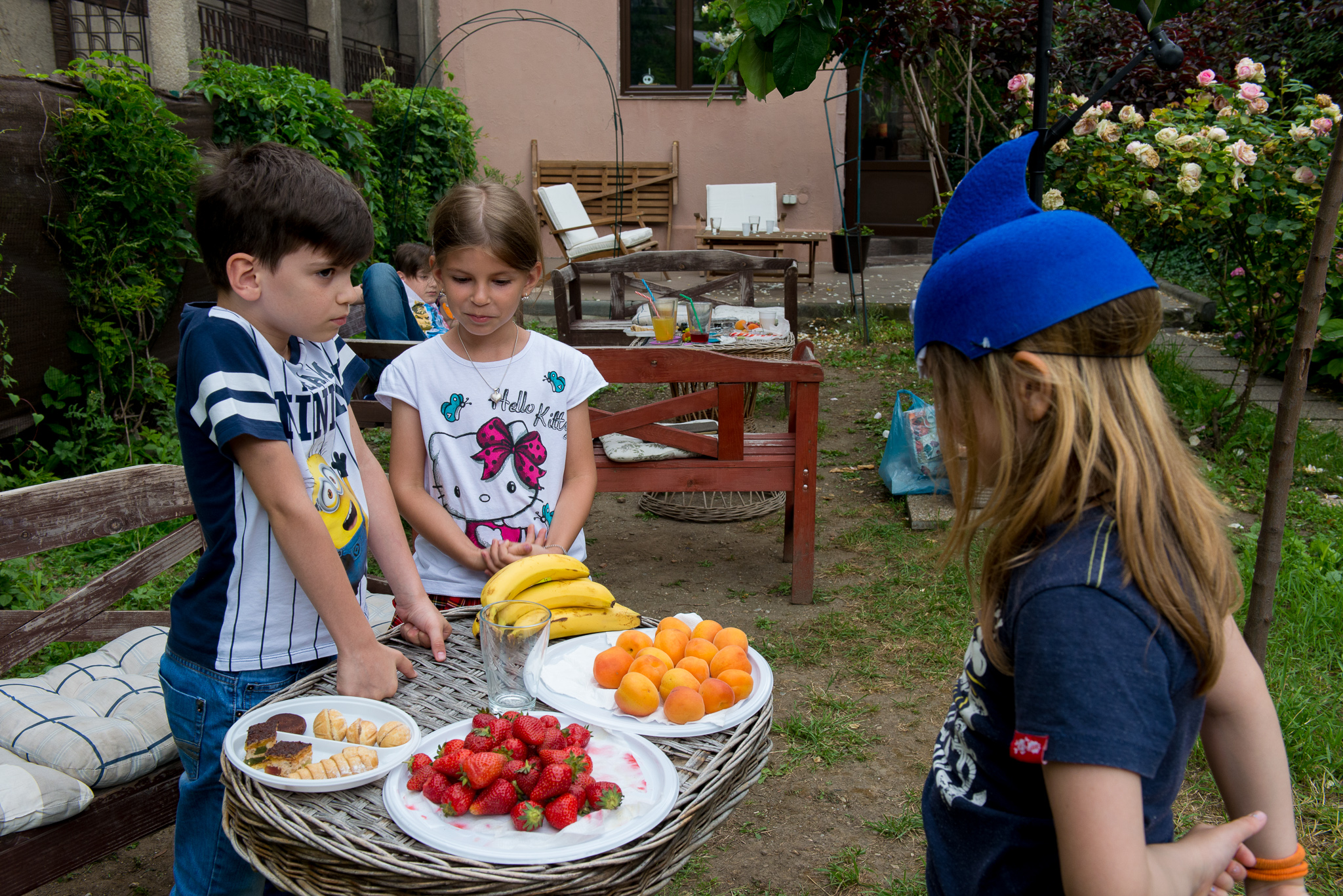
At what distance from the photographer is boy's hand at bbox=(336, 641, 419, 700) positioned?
5.04 feet

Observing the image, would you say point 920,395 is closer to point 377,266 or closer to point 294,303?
point 377,266

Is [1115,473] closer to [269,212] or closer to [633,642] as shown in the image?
[633,642]

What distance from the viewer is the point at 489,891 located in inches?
43.6

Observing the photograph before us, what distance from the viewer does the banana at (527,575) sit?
171 cm

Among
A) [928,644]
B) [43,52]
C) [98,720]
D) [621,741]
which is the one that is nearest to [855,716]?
[928,644]

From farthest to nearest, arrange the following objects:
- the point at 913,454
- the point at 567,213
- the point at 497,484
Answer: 1. the point at 567,213
2. the point at 913,454
3. the point at 497,484

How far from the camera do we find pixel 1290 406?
1.95 m

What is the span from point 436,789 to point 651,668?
0.40 meters

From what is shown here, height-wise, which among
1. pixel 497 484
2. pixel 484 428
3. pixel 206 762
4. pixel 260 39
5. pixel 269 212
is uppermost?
pixel 260 39

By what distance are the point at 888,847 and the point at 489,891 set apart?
1.72 metres

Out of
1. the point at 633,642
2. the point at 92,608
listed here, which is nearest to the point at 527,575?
the point at 633,642

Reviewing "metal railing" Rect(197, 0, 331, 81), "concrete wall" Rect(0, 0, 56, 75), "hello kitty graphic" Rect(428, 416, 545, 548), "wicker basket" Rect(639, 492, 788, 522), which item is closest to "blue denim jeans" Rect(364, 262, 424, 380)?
"wicker basket" Rect(639, 492, 788, 522)

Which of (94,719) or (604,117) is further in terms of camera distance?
(604,117)

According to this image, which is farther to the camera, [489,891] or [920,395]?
[920,395]
